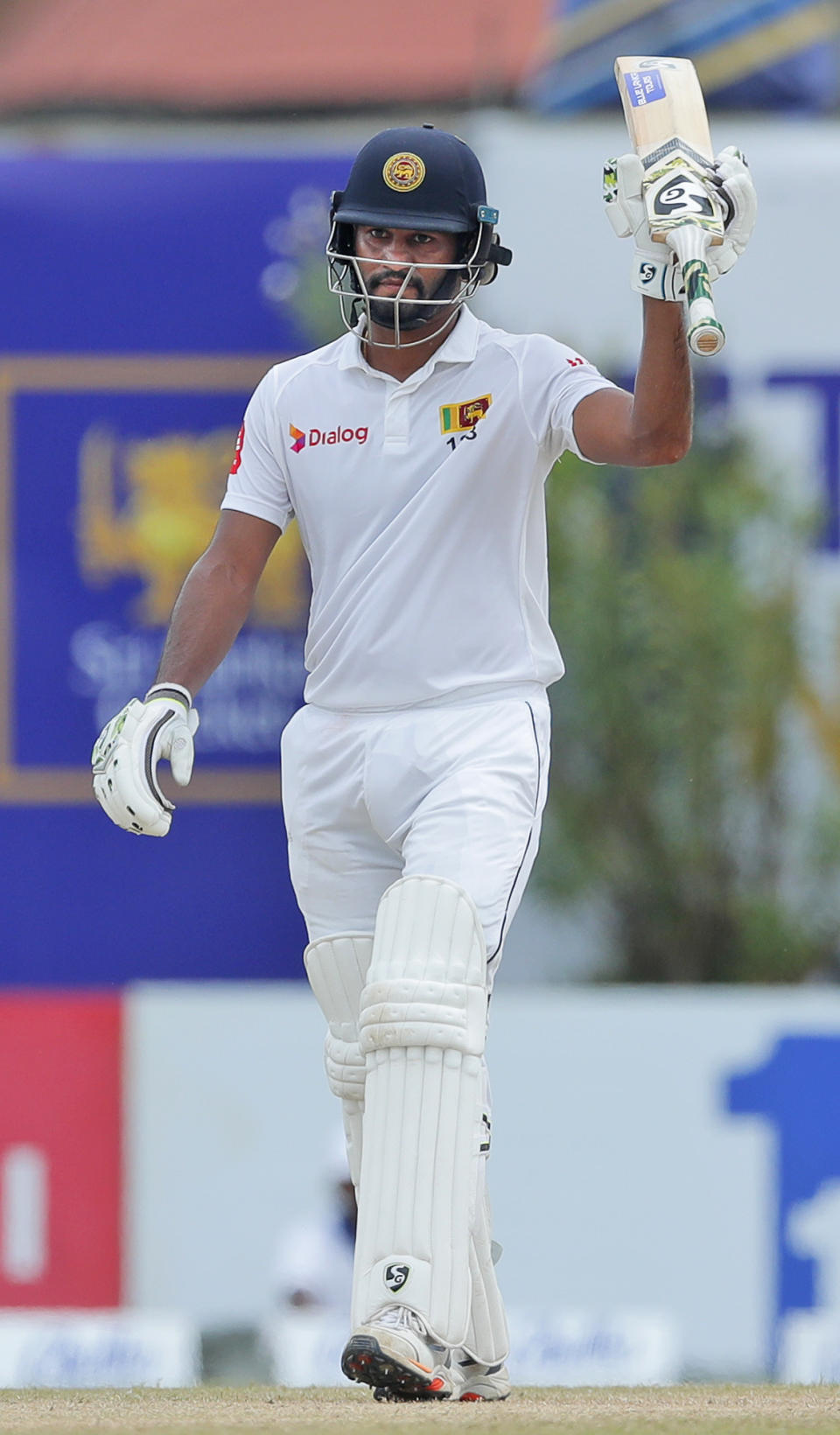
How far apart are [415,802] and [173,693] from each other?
404 mm

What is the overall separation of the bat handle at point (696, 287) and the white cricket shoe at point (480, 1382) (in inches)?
60.5

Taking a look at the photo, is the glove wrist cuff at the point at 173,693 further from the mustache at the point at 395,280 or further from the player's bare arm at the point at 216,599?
the mustache at the point at 395,280

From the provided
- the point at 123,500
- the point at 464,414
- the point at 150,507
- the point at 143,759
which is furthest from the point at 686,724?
the point at 143,759

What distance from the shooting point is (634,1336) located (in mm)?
6457

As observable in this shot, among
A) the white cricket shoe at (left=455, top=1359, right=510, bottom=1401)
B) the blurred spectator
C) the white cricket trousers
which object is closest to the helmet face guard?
the white cricket trousers

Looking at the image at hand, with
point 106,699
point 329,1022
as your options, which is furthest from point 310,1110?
point 329,1022

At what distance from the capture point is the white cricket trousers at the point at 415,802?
338cm

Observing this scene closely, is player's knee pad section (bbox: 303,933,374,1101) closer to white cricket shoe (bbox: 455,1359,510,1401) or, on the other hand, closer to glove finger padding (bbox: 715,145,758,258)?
white cricket shoe (bbox: 455,1359,510,1401)

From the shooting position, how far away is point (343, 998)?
359 centimetres

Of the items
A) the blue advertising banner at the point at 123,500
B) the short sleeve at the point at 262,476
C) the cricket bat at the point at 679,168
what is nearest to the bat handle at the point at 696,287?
the cricket bat at the point at 679,168

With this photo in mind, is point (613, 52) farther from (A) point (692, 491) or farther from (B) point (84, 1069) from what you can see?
(B) point (84, 1069)

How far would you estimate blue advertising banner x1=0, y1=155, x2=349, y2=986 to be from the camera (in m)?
8.23

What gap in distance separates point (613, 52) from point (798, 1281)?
13.9 feet

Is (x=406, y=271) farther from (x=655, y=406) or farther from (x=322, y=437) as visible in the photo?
(x=655, y=406)
